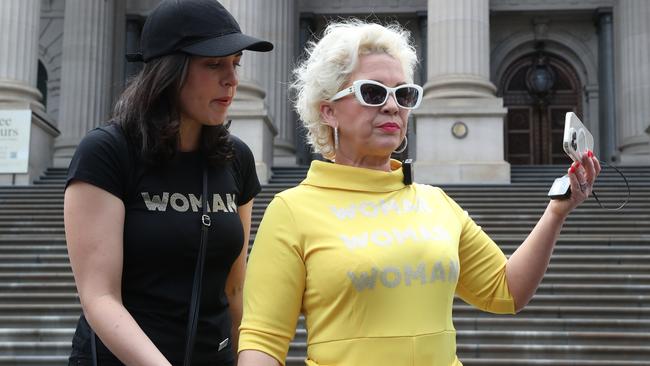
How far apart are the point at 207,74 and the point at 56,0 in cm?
2380

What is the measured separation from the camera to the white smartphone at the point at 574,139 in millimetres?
2100

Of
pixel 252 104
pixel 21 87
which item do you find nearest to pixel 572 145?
pixel 252 104

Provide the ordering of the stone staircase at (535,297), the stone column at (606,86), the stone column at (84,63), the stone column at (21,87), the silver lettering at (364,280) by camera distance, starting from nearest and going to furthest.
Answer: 1. the silver lettering at (364,280)
2. the stone staircase at (535,297)
3. the stone column at (21,87)
4. the stone column at (84,63)
5. the stone column at (606,86)

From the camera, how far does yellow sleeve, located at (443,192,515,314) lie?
2.40 metres

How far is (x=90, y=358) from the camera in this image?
224 cm

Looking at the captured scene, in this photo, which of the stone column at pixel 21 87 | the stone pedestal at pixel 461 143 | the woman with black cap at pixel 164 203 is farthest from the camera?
the stone column at pixel 21 87

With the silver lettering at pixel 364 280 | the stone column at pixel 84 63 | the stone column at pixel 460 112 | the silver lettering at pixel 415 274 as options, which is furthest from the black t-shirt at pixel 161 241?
the stone column at pixel 84 63

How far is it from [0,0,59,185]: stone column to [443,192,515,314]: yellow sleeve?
14914mm

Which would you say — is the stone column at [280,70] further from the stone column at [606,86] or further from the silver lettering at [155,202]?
the silver lettering at [155,202]

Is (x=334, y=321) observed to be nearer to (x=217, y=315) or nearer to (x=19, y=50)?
(x=217, y=315)

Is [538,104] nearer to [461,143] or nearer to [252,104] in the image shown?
[461,143]

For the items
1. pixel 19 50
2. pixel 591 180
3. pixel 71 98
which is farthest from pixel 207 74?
pixel 71 98

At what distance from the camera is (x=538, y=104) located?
23.4 metres

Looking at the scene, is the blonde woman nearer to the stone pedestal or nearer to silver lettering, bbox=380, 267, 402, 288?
silver lettering, bbox=380, 267, 402, 288
